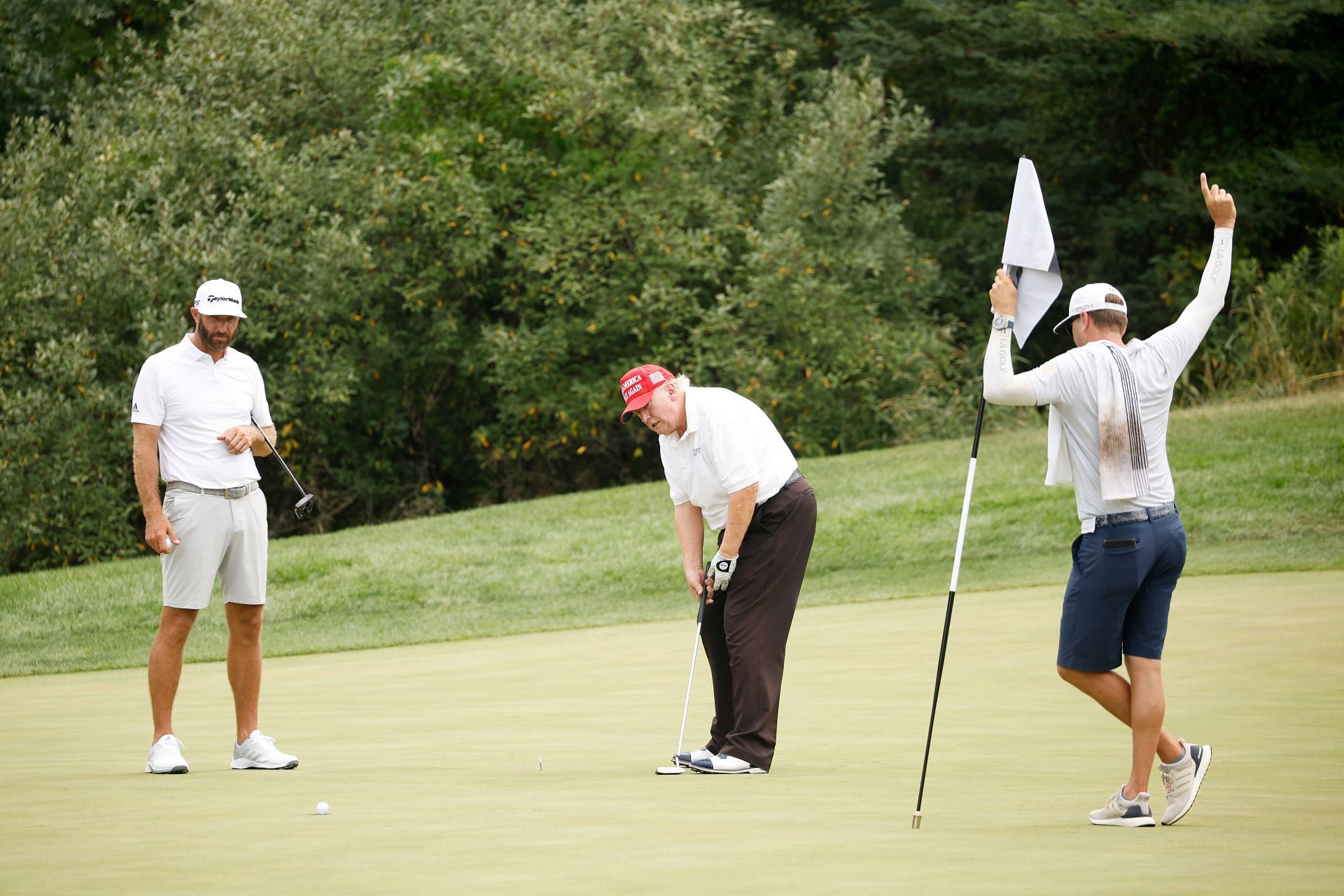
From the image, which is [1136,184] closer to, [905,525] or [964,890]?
[905,525]

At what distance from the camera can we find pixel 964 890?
13.3 ft

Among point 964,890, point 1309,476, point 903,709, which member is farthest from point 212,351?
point 1309,476

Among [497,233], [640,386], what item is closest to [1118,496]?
[640,386]

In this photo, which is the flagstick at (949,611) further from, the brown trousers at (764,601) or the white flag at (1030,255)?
the brown trousers at (764,601)

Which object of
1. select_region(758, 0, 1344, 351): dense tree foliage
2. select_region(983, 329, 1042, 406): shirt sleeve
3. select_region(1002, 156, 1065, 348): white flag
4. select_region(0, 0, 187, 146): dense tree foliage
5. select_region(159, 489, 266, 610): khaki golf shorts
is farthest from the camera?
select_region(758, 0, 1344, 351): dense tree foliage

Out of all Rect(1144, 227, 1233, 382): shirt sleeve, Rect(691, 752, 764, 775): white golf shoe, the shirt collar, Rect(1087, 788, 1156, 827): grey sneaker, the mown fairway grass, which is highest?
Rect(1144, 227, 1233, 382): shirt sleeve

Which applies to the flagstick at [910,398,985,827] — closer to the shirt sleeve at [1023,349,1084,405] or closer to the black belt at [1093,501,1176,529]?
the shirt sleeve at [1023,349,1084,405]

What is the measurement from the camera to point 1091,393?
552cm

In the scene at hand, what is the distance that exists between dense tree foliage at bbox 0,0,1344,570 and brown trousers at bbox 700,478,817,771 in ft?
52.1

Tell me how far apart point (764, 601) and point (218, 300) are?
2630 mm

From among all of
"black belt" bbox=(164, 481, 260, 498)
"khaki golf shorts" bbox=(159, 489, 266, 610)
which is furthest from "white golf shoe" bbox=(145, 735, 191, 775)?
"black belt" bbox=(164, 481, 260, 498)

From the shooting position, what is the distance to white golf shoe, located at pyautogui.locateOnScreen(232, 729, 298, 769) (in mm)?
6734

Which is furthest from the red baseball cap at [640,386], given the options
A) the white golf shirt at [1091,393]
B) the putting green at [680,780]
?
the white golf shirt at [1091,393]

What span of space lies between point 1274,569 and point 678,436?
8648 mm
